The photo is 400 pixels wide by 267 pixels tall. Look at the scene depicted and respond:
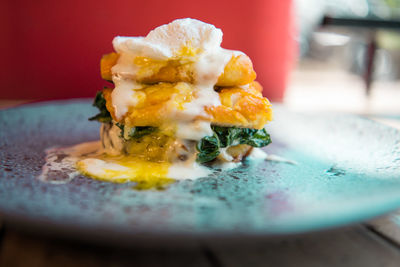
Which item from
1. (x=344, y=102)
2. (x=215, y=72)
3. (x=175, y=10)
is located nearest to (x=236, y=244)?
(x=215, y=72)

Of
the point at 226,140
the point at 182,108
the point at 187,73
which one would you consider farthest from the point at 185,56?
the point at 226,140

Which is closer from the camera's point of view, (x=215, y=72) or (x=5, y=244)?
(x=5, y=244)

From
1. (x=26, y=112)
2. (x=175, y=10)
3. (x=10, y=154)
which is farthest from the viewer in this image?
(x=175, y=10)

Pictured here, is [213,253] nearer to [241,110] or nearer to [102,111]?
[241,110]

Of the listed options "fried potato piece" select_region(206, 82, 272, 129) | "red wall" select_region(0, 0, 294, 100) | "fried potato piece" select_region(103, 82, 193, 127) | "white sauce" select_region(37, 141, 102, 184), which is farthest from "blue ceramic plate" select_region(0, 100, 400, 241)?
"red wall" select_region(0, 0, 294, 100)

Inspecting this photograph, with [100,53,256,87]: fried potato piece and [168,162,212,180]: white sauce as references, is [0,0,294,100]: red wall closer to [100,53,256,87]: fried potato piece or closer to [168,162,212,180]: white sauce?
[100,53,256,87]: fried potato piece

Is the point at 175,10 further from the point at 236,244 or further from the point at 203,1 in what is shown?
the point at 236,244
